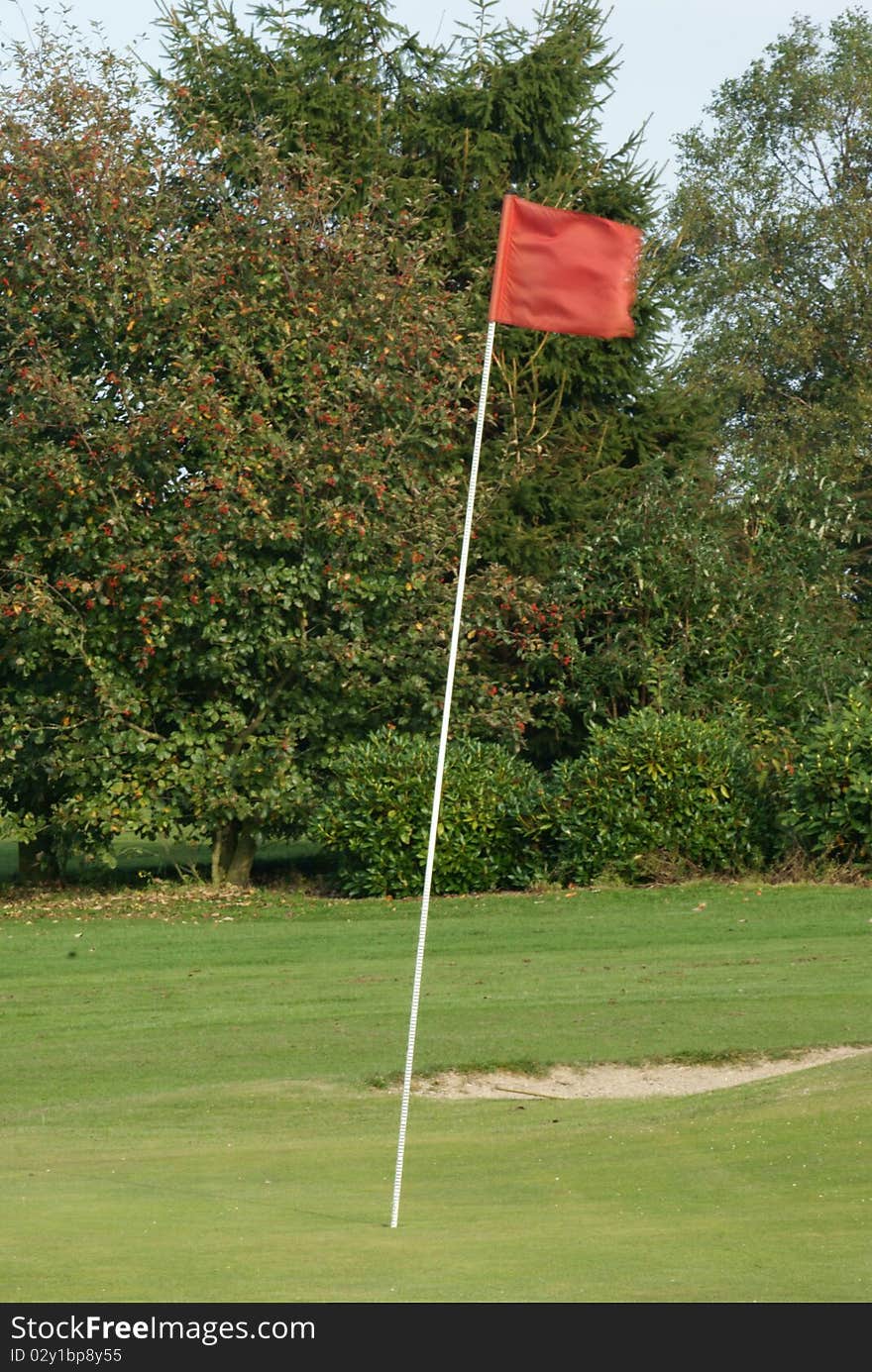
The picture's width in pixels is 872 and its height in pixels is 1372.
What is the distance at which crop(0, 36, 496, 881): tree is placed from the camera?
1944cm

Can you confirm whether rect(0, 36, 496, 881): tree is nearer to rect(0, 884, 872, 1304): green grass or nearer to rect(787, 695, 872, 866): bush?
rect(0, 884, 872, 1304): green grass

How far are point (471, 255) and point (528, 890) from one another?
8.56 metres

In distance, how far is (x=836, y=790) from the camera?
61.9 ft

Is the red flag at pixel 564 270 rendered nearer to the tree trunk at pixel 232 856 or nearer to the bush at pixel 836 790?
the bush at pixel 836 790

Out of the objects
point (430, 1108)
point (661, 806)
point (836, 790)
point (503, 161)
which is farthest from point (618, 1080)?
point (503, 161)

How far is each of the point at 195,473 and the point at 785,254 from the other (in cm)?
2098

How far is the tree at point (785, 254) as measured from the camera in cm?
3506

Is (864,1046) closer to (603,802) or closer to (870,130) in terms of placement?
(603,802)

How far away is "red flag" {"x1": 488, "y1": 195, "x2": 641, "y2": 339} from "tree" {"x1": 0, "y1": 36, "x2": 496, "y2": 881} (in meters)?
10.1

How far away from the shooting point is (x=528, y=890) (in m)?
20.1

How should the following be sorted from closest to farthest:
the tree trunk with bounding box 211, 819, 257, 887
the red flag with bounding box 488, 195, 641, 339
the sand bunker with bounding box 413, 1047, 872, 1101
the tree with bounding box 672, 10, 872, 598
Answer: the red flag with bounding box 488, 195, 641, 339 < the sand bunker with bounding box 413, 1047, 872, 1101 < the tree trunk with bounding box 211, 819, 257, 887 < the tree with bounding box 672, 10, 872, 598

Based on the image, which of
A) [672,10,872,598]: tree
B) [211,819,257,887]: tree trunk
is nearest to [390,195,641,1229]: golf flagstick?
[211,819,257,887]: tree trunk

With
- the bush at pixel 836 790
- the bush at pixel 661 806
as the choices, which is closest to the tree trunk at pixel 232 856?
the bush at pixel 661 806

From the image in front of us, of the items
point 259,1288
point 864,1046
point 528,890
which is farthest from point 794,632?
point 259,1288
